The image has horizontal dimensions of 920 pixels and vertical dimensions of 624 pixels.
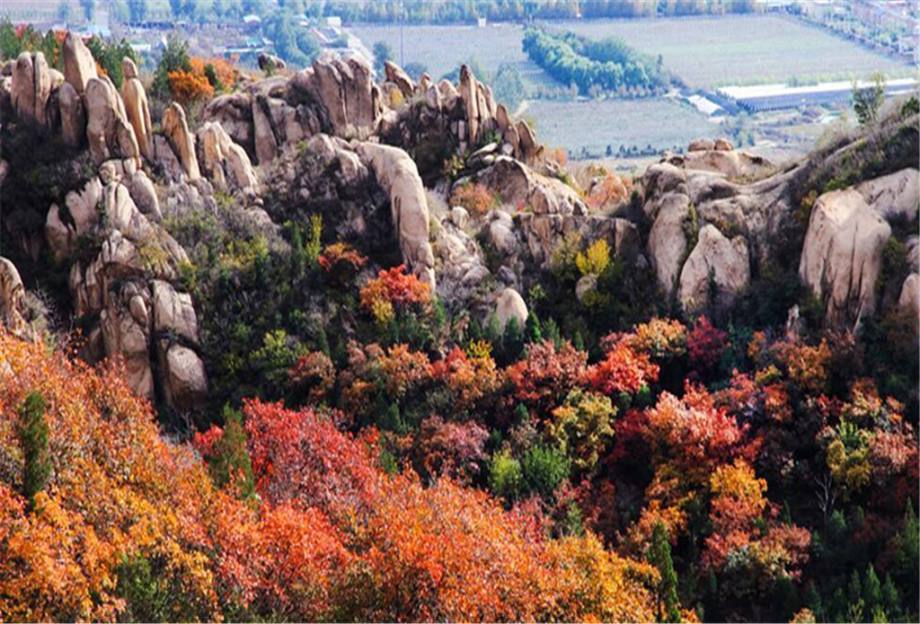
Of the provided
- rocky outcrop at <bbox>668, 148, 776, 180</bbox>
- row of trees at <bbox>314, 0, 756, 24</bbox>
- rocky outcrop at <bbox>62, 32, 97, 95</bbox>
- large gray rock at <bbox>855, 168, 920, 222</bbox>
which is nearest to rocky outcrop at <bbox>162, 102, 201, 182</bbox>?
rocky outcrop at <bbox>62, 32, 97, 95</bbox>

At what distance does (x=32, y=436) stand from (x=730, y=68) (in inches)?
3985

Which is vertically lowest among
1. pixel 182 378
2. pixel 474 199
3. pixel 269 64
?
pixel 182 378

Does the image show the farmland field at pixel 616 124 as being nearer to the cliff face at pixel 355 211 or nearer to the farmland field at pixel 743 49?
the farmland field at pixel 743 49

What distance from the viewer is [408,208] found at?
52.8m

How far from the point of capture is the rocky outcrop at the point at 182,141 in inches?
2112

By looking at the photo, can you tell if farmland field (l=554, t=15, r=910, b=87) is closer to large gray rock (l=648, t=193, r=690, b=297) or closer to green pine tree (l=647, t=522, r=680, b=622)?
large gray rock (l=648, t=193, r=690, b=297)

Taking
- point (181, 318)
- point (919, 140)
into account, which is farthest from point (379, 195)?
point (919, 140)

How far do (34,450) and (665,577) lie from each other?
16368 mm

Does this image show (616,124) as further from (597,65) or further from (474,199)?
(474,199)

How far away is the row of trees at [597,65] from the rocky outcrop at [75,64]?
69818 mm

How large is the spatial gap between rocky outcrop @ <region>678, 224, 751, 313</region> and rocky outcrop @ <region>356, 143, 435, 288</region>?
9160 millimetres


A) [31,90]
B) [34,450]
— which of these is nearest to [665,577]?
[34,450]

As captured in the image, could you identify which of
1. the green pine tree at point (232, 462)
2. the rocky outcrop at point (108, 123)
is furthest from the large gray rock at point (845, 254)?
the rocky outcrop at point (108, 123)

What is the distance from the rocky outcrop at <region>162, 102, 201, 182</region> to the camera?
53.7 m
